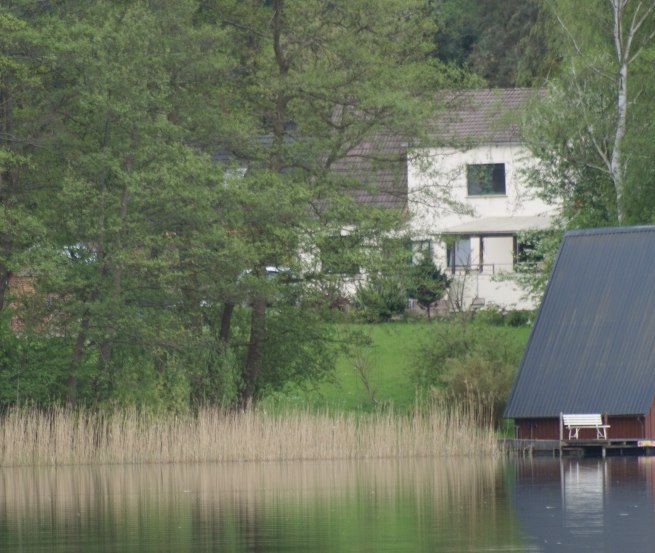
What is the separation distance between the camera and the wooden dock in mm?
34312

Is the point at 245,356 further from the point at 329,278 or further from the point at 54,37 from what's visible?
the point at 54,37

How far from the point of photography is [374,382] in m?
41.7

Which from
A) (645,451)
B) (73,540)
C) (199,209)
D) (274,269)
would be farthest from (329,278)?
(73,540)

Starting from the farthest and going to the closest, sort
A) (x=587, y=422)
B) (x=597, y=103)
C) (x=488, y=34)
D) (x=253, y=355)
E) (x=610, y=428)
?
(x=488, y=34), (x=597, y=103), (x=253, y=355), (x=610, y=428), (x=587, y=422)

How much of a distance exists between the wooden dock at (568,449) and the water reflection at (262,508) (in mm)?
2640

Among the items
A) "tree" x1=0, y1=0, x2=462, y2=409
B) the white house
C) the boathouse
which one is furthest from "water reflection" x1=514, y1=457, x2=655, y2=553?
the white house

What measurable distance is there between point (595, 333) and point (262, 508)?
41.2 ft

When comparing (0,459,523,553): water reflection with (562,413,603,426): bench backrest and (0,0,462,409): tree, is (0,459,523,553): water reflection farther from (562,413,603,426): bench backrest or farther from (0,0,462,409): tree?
(0,0,462,409): tree

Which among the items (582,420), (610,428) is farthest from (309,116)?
(610,428)

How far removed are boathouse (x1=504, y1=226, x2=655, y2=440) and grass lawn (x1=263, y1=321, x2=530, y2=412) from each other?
410 centimetres

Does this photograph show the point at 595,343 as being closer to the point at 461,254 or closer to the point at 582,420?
the point at 582,420

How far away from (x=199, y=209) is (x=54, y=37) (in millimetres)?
4362

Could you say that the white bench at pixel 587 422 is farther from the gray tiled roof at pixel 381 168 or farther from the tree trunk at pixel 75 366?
the tree trunk at pixel 75 366

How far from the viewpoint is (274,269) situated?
37.0 m
